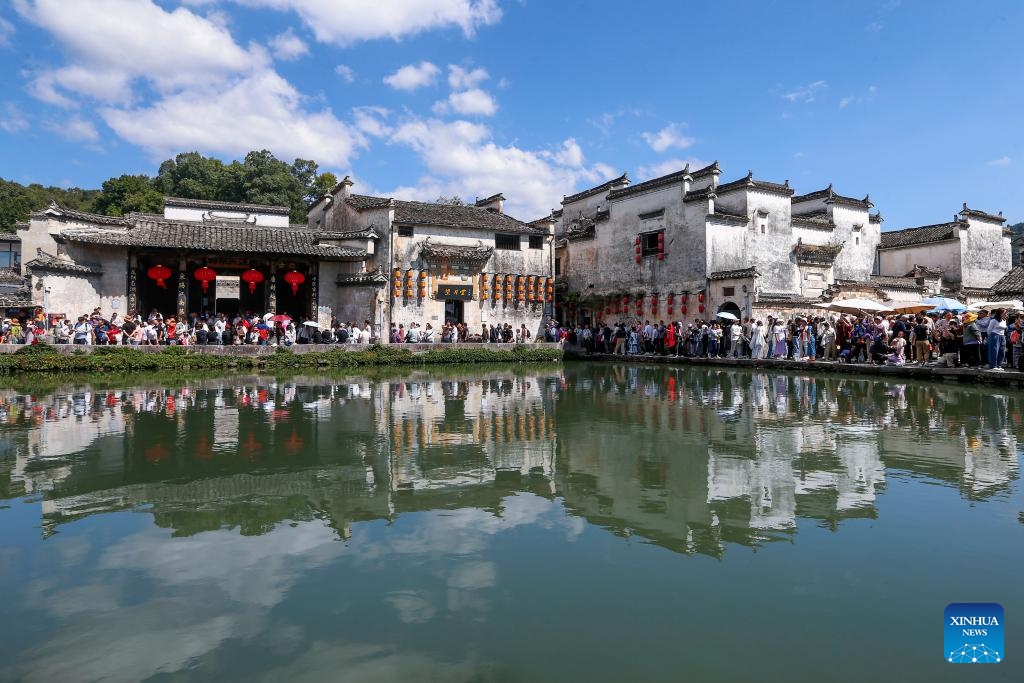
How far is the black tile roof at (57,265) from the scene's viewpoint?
A: 20.5 meters

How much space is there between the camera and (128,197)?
136 feet

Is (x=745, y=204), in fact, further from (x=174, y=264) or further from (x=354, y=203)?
(x=174, y=264)

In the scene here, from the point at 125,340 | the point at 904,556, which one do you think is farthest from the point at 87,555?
the point at 125,340

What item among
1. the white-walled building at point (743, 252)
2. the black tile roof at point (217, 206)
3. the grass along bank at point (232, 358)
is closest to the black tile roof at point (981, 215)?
the white-walled building at point (743, 252)

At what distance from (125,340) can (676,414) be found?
16.8 m

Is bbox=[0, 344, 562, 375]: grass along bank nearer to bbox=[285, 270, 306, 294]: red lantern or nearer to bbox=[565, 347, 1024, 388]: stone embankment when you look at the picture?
bbox=[565, 347, 1024, 388]: stone embankment

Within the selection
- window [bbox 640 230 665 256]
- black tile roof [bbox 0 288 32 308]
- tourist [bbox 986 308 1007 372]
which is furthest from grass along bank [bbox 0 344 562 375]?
tourist [bbox 986 308 1007 372]

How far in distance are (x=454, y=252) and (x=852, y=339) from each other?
1473cm

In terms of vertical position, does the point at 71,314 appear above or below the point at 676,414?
above

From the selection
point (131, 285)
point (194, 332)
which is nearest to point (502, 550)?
point (194, 332)

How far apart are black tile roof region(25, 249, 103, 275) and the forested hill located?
20403 mm

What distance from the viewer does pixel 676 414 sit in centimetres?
969

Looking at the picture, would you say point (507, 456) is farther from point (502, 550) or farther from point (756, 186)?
point (756, 186)

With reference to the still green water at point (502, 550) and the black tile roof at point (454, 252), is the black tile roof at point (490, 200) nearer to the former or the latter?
the black tile roof at point (454, 252)
